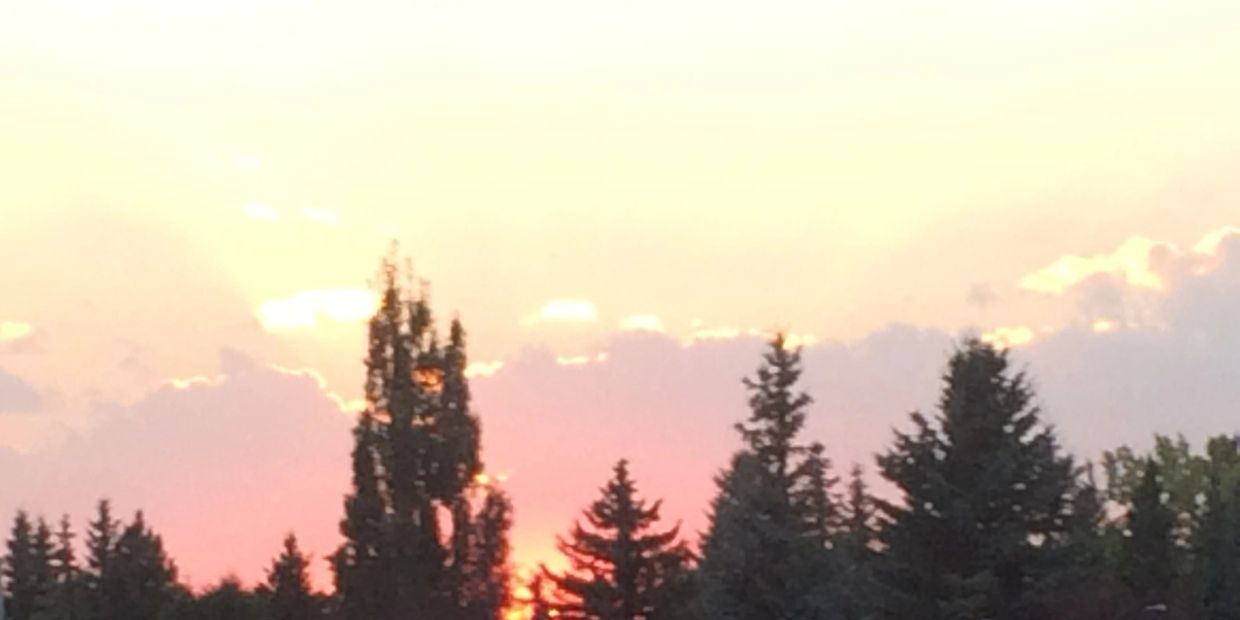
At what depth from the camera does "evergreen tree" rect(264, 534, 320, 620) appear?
61.9 metres

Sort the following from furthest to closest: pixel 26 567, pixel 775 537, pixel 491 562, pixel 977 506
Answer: pixel 26 567 < pixel 491 562 < pixel 775 537 < pixel 977 506

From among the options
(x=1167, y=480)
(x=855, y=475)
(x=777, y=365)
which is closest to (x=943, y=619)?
(x=777, y=365)

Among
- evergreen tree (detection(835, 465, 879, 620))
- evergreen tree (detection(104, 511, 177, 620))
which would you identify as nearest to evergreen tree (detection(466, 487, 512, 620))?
evergreen tree (detection(104, 511, 177, 620))

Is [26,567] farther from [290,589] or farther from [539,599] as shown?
[539,599]

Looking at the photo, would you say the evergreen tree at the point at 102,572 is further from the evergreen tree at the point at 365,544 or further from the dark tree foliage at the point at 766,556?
the dark tree foliage at the point at 766,556

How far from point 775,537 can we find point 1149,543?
486 inches

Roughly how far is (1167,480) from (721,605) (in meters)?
30.2

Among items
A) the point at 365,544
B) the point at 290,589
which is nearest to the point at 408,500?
the point at 365,544

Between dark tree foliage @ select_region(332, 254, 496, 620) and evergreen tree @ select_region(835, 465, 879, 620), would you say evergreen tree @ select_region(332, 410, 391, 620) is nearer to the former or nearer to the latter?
dark tree foliage @ select_region(332, 254, 496, 620)

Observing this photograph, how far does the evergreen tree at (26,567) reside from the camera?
272ft

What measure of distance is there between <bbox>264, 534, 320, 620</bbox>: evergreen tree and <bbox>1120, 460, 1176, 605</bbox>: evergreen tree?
2899cm

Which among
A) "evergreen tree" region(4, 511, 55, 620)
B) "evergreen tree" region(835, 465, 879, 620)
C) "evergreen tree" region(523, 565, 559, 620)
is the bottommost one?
"evergreen tree" region(835, 465, 879, 620)

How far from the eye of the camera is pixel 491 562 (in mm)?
56094

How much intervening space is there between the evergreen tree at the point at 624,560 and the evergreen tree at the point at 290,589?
48.6 feet
